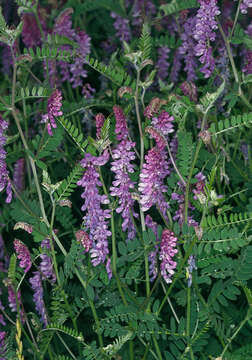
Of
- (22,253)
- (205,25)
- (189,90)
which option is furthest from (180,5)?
(22,253)

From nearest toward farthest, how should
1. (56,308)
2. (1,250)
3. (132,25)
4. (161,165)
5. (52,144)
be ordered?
(161,165) < (56,308) < (52,144) < (1,250) < (132,25)

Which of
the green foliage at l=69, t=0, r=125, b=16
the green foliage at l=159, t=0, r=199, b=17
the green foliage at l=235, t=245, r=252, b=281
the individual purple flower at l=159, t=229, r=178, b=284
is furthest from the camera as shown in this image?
the green foliage at l=69, t=0, r=125, b=16

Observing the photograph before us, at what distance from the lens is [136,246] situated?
1.35m

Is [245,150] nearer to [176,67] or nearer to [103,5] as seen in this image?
[176,67]

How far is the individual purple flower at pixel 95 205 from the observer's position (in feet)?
4.14

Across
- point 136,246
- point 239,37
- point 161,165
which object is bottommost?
point 136,246

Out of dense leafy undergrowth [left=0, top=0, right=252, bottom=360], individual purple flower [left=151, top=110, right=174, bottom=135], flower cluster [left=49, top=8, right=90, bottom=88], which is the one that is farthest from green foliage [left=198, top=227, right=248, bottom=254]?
flower cluster [left=49, top=8, right=90, bottom=88]

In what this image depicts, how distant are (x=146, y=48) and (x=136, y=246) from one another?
50 cm

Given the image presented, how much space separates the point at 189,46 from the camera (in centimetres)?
181

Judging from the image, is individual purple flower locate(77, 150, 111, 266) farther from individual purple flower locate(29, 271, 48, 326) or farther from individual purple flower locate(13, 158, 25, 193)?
individual purple flower locate(13, 158, 25, 193)

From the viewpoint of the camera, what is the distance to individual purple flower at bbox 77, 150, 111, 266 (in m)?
1.26

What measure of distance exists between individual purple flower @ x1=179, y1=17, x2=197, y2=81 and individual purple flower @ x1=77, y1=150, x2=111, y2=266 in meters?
0.67

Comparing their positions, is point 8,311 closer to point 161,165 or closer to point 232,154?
point 161,165

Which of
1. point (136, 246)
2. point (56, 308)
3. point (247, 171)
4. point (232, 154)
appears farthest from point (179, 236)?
point (232, 154)
